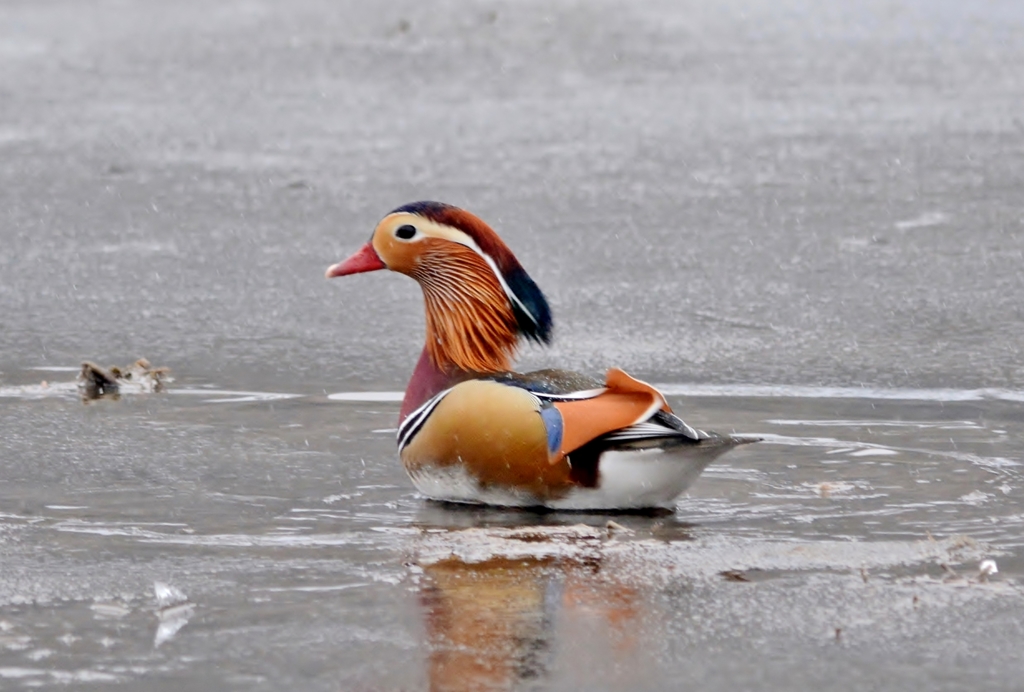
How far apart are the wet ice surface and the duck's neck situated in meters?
0.25

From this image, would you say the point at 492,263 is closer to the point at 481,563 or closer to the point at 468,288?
the point at 468,288

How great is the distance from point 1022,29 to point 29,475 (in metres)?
12.6

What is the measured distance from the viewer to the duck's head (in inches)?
206

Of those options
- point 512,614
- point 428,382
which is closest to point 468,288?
point 428,382

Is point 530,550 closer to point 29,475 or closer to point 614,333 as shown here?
point 29,475

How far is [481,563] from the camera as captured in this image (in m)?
4.24

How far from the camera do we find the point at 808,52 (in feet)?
48.8

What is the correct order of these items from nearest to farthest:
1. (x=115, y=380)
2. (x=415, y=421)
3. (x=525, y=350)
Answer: (x=415, y=421), (x=115, y=380), (x=525, y=350)

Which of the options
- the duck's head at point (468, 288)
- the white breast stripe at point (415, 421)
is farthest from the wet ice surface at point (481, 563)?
the duck's head at point (468, 288)

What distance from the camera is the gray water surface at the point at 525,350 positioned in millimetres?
3701

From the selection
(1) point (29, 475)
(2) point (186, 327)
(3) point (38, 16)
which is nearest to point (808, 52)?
(3) point (38, 16)

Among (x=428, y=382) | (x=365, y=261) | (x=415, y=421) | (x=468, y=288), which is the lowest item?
(x=415, y=421)

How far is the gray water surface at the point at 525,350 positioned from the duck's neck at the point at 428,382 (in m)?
0.25

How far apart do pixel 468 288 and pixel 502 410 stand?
579 millimetres
